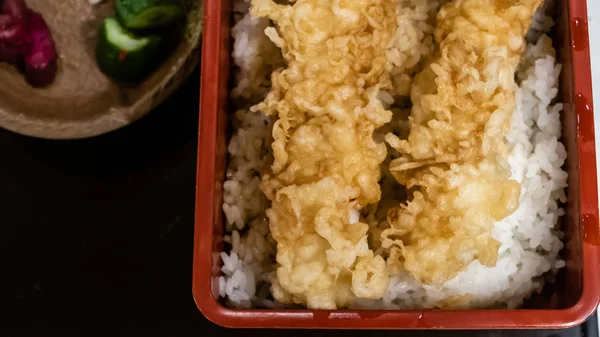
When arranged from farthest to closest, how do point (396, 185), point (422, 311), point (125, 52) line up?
1. point (125, 52)
2. point (396, 185)
3. point (422, 311)

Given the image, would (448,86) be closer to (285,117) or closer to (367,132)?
(367,132)

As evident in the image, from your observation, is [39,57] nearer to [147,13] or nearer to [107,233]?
[147,13]

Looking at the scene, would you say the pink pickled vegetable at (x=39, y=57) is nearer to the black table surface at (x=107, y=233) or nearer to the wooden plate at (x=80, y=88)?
the wooden plate at (x=80, y=88)

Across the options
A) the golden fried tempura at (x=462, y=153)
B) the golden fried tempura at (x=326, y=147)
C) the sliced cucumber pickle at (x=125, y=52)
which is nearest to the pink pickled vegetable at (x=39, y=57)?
→ the sliced cucumber pickle at (x=125, y=52)

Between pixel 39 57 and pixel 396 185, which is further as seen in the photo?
pixel 39 57

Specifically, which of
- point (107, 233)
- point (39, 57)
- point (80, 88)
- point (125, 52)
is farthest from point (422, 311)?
point (39, 57)

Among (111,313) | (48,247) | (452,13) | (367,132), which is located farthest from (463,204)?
(48,247)
